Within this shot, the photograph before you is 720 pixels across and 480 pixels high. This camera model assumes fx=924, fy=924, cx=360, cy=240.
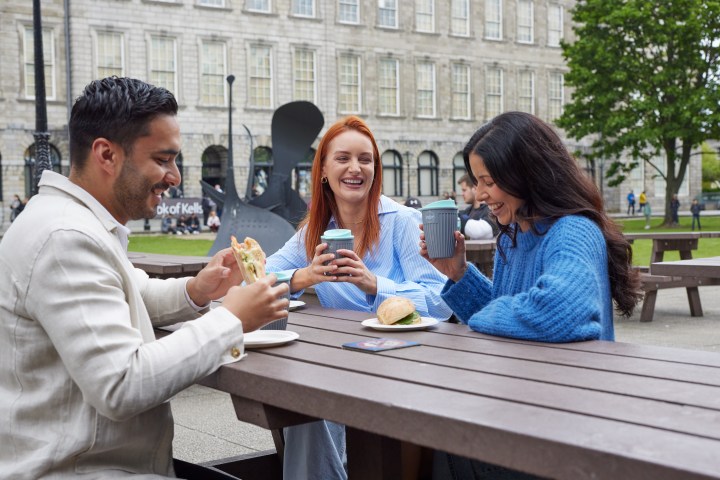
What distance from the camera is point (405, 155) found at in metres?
38.8

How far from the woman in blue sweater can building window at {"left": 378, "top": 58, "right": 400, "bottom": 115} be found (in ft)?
117

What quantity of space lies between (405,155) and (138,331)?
37.3 m

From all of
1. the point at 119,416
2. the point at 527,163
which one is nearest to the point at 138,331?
the point at 119,416

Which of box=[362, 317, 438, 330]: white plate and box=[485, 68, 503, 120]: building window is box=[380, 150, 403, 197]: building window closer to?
box=[485, 68, 503, 120]: building window

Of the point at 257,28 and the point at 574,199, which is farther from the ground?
the point at 257,28

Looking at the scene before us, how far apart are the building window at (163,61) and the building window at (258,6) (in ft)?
10.9

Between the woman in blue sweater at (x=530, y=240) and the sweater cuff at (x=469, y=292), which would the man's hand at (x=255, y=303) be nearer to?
the woman in blue sweater at (x=530, y=240)

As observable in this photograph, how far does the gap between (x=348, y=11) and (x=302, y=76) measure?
3749mm

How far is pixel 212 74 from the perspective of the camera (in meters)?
34.2

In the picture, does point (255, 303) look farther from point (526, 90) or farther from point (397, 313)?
point (526, 90)

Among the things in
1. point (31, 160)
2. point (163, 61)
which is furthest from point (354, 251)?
point (163, 61)

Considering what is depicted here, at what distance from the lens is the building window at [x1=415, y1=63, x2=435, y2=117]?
1533 inches

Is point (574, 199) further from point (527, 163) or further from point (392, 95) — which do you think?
point (392, 95)

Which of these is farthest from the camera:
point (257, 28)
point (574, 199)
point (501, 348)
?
point (257, 28)
